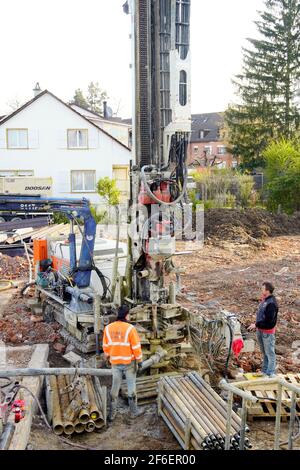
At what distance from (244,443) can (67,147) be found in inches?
1046

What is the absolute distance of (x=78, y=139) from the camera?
30250 mm

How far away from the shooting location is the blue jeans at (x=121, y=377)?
6.75m

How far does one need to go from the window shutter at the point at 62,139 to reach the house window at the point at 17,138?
1964 millimetres

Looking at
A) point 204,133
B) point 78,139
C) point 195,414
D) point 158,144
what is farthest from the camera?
point 204,133

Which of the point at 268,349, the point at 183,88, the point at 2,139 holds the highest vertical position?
the point at 2,139

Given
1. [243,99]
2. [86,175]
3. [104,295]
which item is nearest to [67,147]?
[86,175]

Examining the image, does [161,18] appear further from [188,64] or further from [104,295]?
[104,295]

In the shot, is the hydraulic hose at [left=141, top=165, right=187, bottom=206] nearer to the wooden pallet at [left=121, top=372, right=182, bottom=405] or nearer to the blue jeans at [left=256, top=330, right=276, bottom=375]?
the blue jeans at [left=256, top=330, right=276, bottom=375]

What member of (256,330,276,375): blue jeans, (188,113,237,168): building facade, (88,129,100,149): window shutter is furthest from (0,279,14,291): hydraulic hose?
(188,113,237,168): building facade

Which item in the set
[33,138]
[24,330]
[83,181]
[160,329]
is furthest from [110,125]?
[160,329]

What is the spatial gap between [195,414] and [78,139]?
26.0 m

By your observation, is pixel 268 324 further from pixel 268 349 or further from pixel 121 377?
pixel 121 377

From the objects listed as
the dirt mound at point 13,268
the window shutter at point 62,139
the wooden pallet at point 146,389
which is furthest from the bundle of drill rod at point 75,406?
the window shutter at point 62,139

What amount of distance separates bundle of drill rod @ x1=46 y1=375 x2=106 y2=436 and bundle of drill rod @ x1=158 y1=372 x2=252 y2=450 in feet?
2.89
